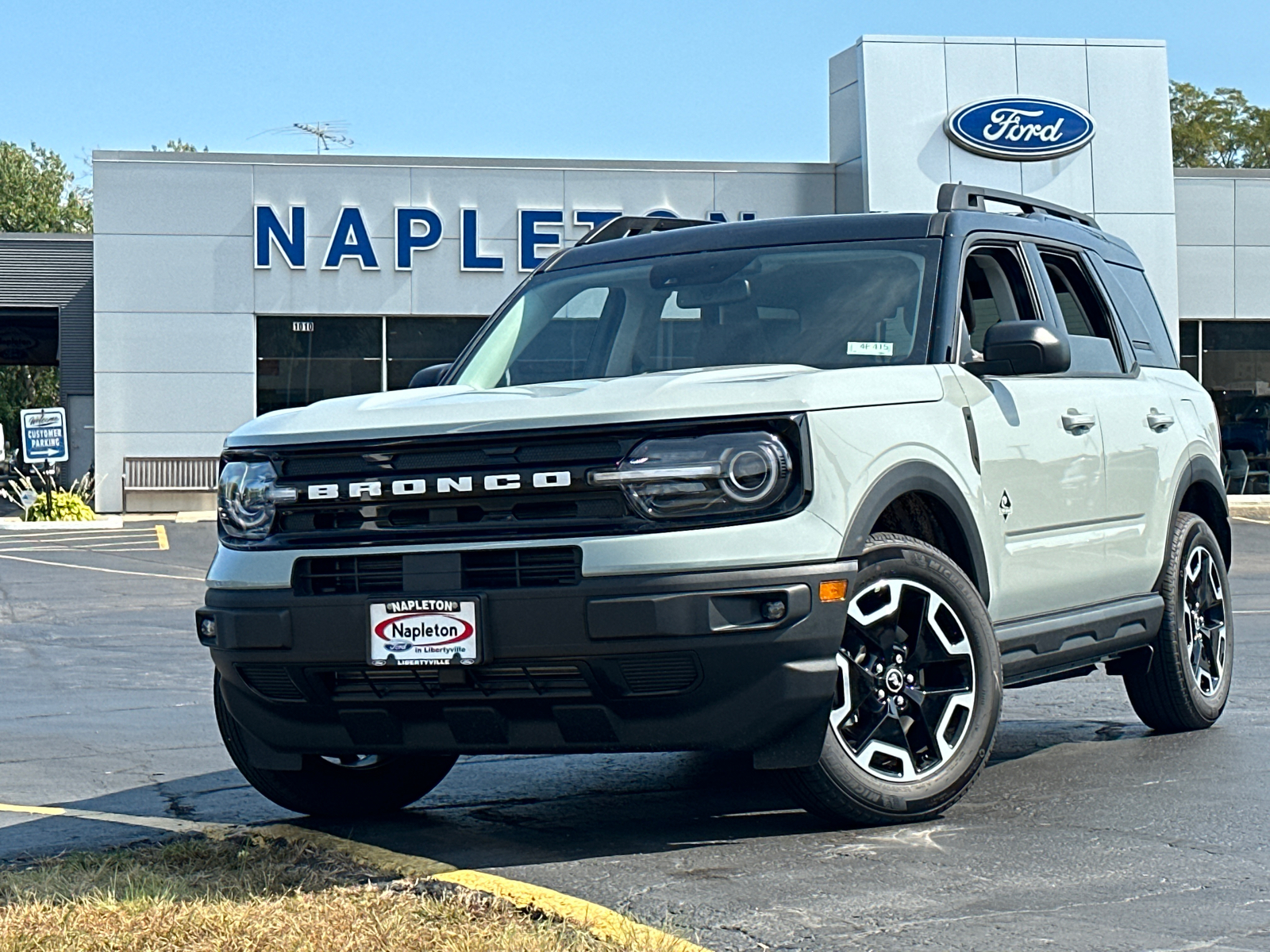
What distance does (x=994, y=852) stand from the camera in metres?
4.91

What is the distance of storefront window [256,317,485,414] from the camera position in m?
29.5

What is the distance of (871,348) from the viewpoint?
5.84 metres

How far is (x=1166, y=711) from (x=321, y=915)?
13.9 ft

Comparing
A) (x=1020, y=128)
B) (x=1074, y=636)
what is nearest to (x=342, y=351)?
(x=1020, y=128)

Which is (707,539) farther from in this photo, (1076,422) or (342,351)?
(342,351)

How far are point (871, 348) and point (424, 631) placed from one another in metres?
1.90

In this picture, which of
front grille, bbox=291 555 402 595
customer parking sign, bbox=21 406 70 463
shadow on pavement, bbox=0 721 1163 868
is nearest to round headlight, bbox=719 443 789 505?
shadow on pavement, bbox=0 721 1163 868

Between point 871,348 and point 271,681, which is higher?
point 871,348

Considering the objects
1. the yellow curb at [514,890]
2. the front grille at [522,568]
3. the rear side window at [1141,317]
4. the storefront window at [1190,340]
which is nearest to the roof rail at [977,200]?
the rear side window at [1141,317]

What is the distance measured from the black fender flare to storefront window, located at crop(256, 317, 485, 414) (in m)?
24.2

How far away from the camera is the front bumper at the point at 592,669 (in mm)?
4688

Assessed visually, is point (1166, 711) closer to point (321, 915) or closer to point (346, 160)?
point (321, 915)

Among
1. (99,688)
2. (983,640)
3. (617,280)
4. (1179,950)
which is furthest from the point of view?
(99,688)

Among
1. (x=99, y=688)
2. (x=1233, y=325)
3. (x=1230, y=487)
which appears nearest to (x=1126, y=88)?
(x=1233, y=325)
